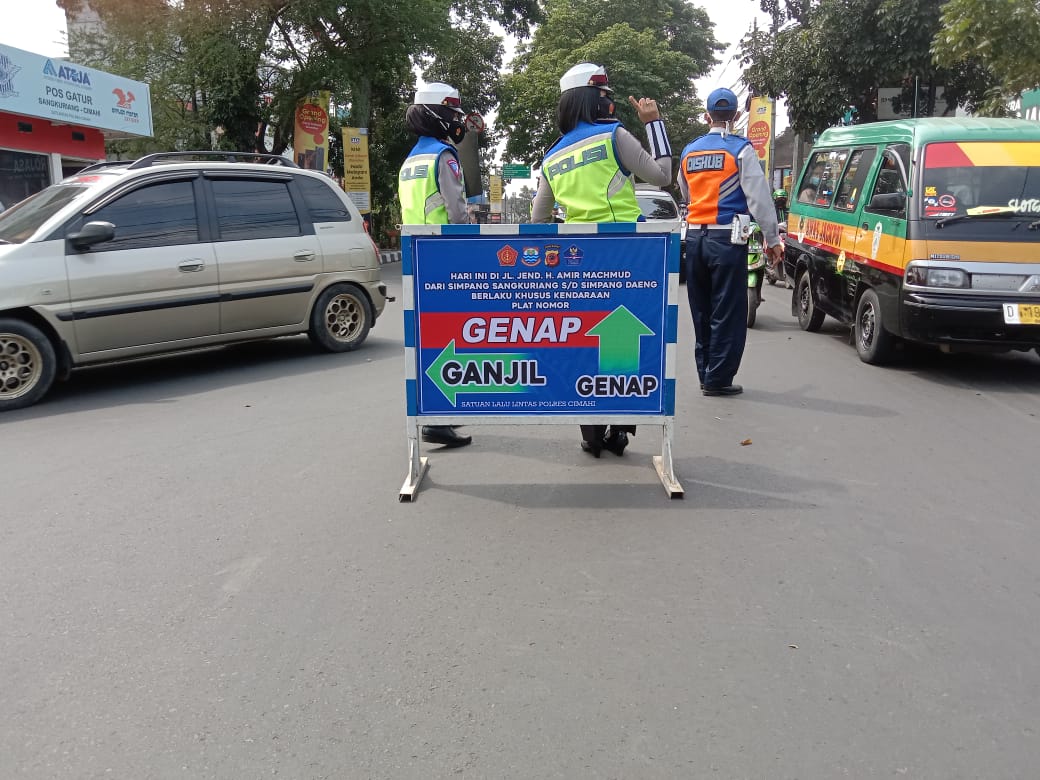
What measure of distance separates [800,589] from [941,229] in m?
4.90

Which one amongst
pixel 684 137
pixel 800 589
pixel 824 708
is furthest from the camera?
pixel 684 137

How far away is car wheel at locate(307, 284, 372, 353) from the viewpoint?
898cm

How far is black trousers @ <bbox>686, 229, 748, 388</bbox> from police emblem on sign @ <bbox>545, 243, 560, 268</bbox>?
234 cm

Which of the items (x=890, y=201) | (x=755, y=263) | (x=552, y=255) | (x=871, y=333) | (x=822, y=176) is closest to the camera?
(x=552, y=255)

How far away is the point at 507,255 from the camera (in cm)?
481

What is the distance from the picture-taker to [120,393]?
7492mm

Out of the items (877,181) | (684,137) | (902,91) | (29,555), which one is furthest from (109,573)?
(684,137)

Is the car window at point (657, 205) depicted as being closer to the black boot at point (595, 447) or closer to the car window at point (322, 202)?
the car window at point (322, 202)

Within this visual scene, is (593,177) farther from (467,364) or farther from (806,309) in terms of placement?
(806,309)

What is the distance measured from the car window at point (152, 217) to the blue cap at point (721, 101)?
4.25 metres

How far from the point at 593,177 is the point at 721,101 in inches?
78.3

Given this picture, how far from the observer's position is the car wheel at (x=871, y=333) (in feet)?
26.5

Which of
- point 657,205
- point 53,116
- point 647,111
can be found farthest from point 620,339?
point 53,116

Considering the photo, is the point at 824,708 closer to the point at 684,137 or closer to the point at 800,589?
the point at 800,589
